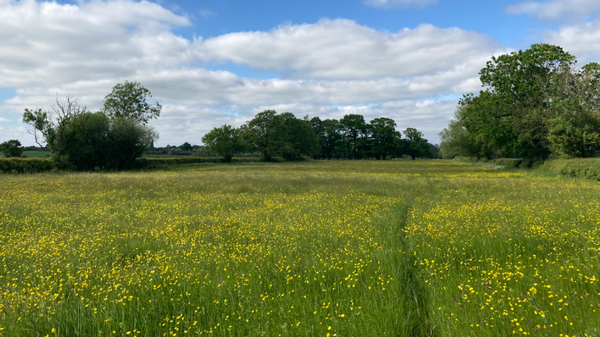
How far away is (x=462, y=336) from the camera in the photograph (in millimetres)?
4059

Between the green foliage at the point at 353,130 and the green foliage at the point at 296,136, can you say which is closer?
the green foliage at the point at 296,136

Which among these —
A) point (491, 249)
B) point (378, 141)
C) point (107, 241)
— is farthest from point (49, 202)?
point (378, 141)

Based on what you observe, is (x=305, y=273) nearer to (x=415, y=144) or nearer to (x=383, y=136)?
(x=383, y=136)

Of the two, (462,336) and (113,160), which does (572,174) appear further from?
(113,160)

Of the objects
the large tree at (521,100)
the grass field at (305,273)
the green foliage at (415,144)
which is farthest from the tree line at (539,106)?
the green foliage at (415,144)

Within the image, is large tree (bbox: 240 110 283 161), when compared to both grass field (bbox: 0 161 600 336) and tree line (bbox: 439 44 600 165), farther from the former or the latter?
grass field (bbox: 0 161 600 336)

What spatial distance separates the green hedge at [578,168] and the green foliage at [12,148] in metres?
84.2

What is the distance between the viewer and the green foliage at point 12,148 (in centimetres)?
6063

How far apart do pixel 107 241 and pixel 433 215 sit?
A: 1010cm

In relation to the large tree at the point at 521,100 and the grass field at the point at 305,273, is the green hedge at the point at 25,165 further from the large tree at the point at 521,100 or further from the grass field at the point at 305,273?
the large tree at the point at 521,100

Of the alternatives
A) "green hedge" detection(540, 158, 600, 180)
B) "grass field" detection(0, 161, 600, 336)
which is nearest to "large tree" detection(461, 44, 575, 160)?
"green hedge" detection(540, 158, 600, 180)

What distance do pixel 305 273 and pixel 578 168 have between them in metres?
30.7

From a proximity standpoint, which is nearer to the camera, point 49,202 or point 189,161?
→ point 49,202

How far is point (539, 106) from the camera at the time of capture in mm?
33906
